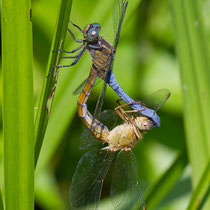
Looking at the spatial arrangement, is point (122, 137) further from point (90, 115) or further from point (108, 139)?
point (90, 115)

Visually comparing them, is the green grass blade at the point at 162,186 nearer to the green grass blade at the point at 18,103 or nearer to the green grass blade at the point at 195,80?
the green grass blade at the point at 195,80

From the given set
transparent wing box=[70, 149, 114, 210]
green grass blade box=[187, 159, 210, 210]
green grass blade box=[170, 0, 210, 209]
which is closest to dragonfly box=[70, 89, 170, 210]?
transparent wing box=[70, 149, 114, 210]

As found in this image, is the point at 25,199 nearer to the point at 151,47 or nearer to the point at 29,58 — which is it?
the point at 29,58

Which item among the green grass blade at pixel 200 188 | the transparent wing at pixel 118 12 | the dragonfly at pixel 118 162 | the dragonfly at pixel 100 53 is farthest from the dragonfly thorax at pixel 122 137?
the transparent wing at pixel 118 12

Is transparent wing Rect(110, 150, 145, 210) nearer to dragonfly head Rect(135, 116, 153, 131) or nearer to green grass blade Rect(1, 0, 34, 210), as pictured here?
dragonfly head Rect(135, 116, 153, 131)

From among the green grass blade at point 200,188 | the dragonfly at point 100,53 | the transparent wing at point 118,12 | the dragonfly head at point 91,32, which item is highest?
the transparent wing at point 118,12

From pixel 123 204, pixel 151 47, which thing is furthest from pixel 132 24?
pixel 123 204

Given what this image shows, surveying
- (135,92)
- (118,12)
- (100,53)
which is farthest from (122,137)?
(135,92)
